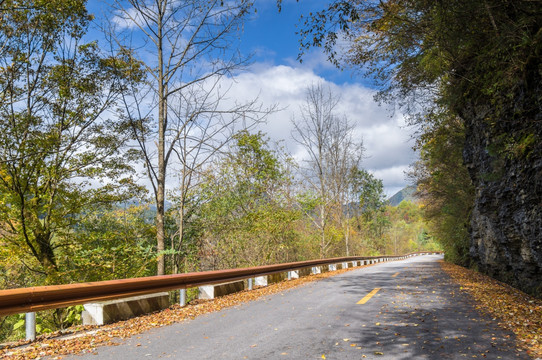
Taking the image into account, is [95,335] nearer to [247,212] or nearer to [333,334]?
[333,334]

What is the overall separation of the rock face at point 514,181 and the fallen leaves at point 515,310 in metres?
0.43

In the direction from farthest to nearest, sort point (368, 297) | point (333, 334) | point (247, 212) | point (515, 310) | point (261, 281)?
point (247, 212) < point (261, 281) < point (368, 297) < point (515, 310) < point (333, 334)

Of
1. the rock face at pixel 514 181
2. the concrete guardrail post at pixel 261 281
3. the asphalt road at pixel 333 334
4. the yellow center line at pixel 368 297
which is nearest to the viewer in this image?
the asphalt road at pixel 333 334

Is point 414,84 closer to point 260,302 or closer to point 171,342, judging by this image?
point 260,302

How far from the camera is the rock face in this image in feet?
21.7

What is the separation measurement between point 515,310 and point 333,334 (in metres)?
3.82

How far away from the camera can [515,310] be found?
602 centimetres

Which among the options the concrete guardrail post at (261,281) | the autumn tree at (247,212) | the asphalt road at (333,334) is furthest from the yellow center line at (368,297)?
the autumn tree at (247,212)

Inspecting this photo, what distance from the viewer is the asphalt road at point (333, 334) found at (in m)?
3.78

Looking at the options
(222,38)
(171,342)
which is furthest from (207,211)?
(171,342)

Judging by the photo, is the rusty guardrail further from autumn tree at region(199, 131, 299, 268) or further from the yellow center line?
autumn tree at region(199, 131, 299, 268)

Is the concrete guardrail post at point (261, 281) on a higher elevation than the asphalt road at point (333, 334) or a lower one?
lower

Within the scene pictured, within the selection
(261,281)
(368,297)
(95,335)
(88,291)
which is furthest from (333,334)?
(261,281)

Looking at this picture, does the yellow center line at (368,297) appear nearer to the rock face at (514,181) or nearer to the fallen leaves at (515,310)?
the fallen leaves at (515,310)
